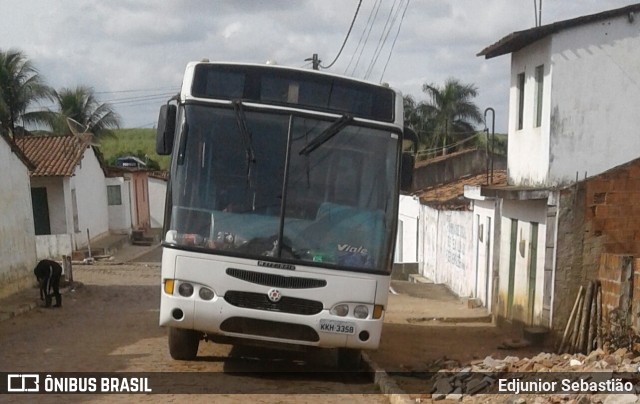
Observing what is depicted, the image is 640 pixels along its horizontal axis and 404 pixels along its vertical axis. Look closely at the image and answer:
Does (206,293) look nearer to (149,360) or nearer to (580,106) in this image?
(149,360)

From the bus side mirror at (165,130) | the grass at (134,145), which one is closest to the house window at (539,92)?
the bus side mirror at (165,130)

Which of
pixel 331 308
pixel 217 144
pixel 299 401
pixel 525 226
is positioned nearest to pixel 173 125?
pixel 217 144

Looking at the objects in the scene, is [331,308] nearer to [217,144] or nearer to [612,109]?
[217,144]

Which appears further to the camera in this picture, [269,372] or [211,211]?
[269,372]

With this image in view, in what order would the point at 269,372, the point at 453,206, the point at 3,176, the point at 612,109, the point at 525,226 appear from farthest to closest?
Result: the point at 453,206, the point at 3,176, the point at 525,226, the point at 612,109, the point at 269,372

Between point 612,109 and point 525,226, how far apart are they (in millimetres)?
2654

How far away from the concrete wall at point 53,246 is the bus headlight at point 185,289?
68.5 ft

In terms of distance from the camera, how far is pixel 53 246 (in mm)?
28594

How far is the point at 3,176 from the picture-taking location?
18391 mm

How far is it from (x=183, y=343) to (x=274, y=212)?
2105mm

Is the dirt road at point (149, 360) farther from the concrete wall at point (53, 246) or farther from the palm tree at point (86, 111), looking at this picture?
the palm tree at point (86, 111)

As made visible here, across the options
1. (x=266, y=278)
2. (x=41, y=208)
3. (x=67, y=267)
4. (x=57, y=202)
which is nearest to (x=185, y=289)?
(x=266, y=278)

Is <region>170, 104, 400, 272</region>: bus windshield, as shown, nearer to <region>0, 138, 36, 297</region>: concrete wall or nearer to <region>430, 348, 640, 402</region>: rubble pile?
<region>430, 348, 640, 402</region>: rubble pile

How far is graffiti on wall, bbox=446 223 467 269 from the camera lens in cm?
2173
